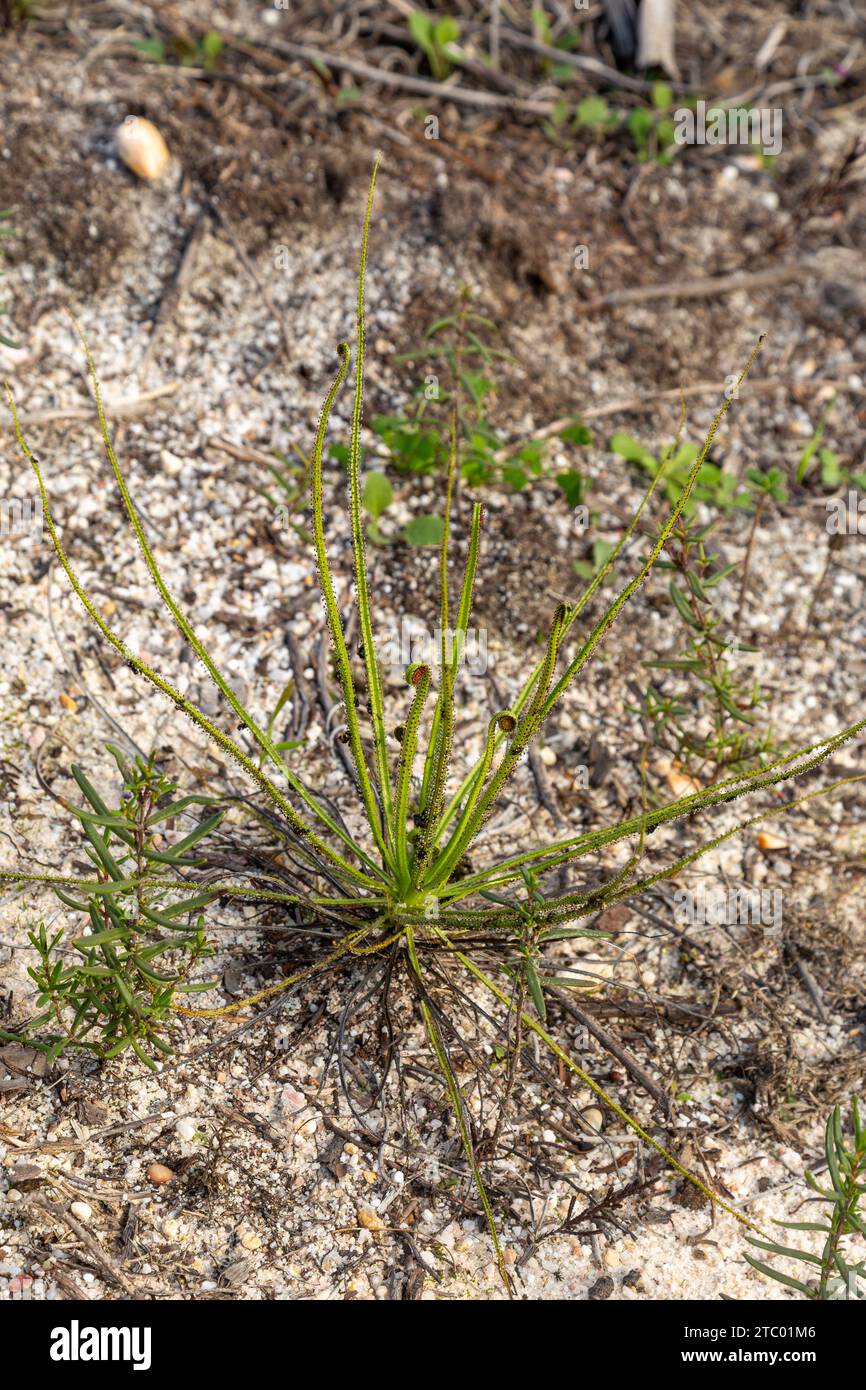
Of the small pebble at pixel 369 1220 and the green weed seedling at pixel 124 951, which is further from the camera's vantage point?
the small pebble at pixel 369 1220

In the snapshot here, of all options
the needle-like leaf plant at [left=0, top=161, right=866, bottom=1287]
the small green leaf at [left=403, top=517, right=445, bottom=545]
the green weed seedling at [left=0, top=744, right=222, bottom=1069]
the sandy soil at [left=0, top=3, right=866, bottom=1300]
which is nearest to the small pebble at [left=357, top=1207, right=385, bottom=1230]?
the sandy soil at [left=0, top=3, right=866, bottom=1300]

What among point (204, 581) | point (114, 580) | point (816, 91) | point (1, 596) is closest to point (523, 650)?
point (204, 581)

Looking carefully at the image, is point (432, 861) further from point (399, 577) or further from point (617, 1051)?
point (399, 577)

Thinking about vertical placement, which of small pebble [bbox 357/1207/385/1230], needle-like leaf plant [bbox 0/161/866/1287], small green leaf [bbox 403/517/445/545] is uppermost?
small green leaf [bbox 403/517/445/545]

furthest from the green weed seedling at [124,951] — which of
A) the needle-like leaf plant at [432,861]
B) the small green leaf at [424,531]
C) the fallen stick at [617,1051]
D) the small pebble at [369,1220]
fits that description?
the small green leaf at [424,531]

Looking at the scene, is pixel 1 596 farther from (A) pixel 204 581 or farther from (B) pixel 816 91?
(B) pixel 816 91

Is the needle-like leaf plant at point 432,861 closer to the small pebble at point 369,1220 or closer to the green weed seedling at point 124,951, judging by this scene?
the green weed seedling at point 124,951

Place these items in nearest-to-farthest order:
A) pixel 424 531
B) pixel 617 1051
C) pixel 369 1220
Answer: pixel 369 1220
pixel 617 1051
pixel 424 531

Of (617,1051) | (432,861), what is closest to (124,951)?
(432,861)

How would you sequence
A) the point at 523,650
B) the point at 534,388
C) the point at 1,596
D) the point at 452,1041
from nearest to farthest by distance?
the point at 452,1041 < the point at 1,596 < the point at 523,650 < the point at 534,388

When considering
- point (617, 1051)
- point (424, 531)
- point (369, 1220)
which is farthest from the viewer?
point (424, 531)

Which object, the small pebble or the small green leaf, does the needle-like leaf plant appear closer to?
the small pebble
